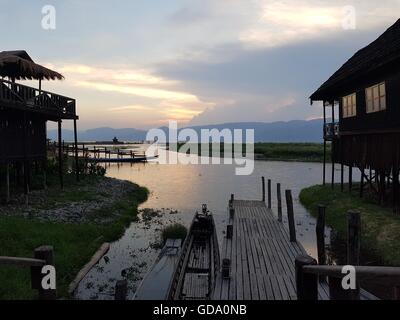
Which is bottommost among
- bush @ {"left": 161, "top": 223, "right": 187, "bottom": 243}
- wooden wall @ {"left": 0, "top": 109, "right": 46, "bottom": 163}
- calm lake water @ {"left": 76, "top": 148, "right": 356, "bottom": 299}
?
calm lake water @ {"left": 76, "top": 148, "right": 356, "bottom": 299}

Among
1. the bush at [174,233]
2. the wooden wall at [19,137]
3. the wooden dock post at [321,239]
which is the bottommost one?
the bush at [174,233]

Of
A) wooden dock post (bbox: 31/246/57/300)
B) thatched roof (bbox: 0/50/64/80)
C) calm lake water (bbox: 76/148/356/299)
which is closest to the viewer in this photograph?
wooden dock post (bbox: 31/246/57/300)

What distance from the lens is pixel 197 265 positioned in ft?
51.1

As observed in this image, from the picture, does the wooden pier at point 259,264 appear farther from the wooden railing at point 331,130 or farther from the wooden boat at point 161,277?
the wooden railing at point 331,130

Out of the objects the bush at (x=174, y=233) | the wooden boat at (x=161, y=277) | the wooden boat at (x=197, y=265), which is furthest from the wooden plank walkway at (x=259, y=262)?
the bush at (x=174, y=233)

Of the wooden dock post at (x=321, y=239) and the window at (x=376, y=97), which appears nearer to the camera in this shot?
the wooden dock post at (x=321, y=239)

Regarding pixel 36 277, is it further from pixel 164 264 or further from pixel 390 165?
pixel 390 165

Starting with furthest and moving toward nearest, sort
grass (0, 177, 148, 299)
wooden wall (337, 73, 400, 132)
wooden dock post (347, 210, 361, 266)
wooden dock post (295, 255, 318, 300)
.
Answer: wooden wall (337, 73, 400, 132)
grass (0, 177, 148, 299)
wooden dock post (347, 210, 361, 266)
wooden dock post (295, 255, 318, 300)

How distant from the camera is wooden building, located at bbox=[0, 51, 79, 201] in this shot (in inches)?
886

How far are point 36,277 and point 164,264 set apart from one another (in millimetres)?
10469

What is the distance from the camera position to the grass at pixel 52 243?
11.4 metres

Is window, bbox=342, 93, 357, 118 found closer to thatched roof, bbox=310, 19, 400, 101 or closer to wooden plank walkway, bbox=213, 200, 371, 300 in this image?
thatched roof, bbox=310, 19, 400, 101

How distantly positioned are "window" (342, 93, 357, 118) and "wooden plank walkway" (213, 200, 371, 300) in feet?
36.2

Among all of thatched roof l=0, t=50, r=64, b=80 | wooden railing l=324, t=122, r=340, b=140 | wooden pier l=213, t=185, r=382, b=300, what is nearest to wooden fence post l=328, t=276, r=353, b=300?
wooden pier l=213, t=185, r=382, b=300
